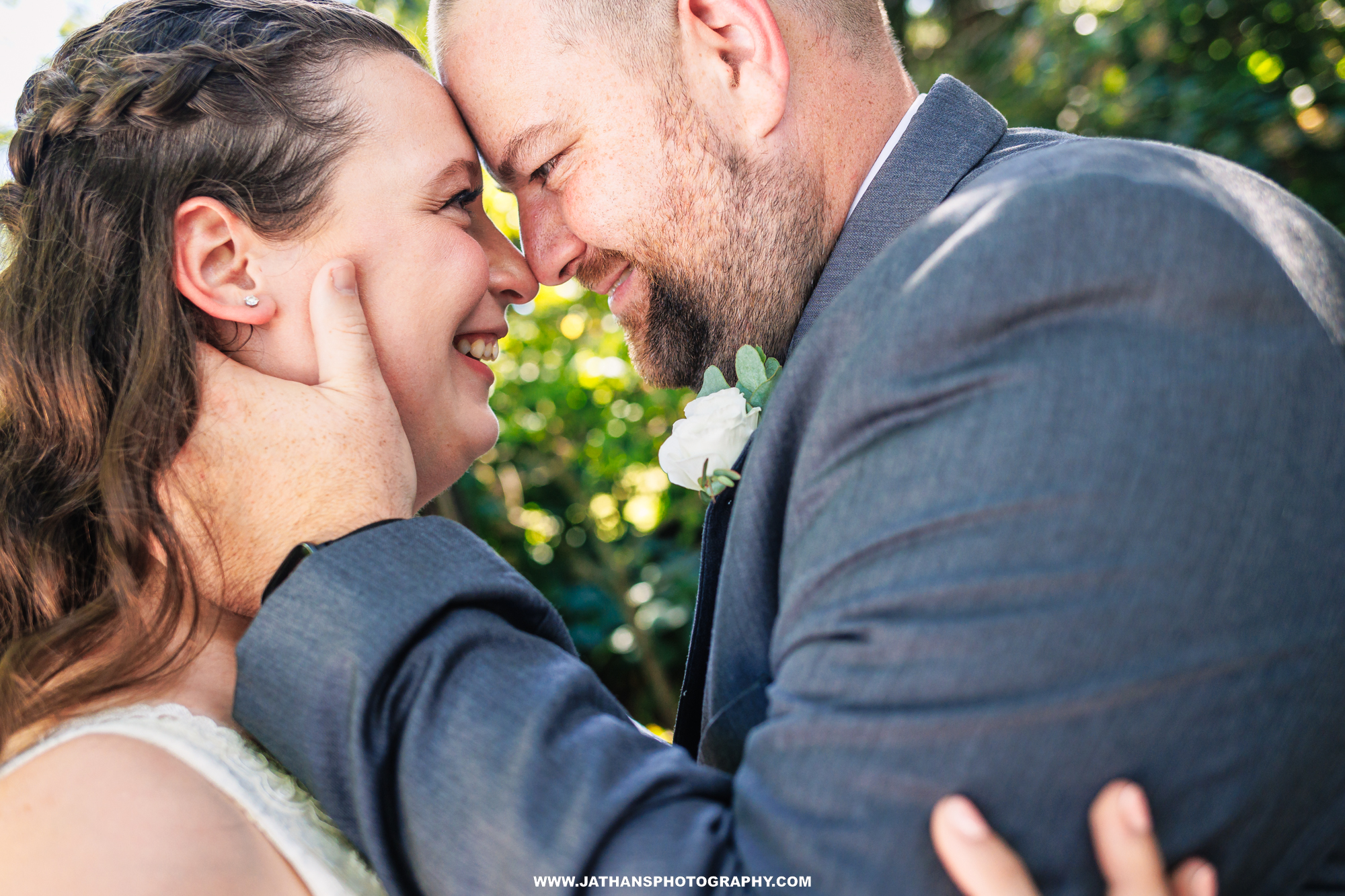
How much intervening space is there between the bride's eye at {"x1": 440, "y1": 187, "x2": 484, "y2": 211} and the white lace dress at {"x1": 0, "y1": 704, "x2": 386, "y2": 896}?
1090 mm

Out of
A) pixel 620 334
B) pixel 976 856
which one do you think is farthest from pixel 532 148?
pixel 620 334

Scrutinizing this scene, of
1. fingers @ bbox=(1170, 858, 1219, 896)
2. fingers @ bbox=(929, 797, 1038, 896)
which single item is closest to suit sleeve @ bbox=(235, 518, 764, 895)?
fingers @ bbox=(929, 797, 1038, 896)

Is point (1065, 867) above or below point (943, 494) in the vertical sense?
below

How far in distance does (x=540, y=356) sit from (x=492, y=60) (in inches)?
138

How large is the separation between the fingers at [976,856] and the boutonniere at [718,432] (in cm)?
77

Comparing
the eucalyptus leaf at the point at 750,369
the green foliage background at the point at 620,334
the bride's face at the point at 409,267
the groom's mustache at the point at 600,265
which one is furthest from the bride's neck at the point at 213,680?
the green foliage background at the point at 620,334

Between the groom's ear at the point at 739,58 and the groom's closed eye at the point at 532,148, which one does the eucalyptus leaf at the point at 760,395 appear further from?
the groom's closed eye at the point at 532,148

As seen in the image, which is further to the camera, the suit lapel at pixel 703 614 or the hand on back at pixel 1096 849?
the suit lapel at pixel 703 614

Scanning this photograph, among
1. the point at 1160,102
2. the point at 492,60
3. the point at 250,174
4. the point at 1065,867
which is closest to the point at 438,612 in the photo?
the point at 1065,867

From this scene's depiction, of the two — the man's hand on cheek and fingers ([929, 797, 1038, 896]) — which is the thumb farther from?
fingers ([929, 797, 1038, 896])

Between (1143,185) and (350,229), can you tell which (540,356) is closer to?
(350,229)

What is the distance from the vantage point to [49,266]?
1717 mm

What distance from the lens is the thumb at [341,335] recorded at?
163 centimetres

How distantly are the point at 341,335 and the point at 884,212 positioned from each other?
103 cm
